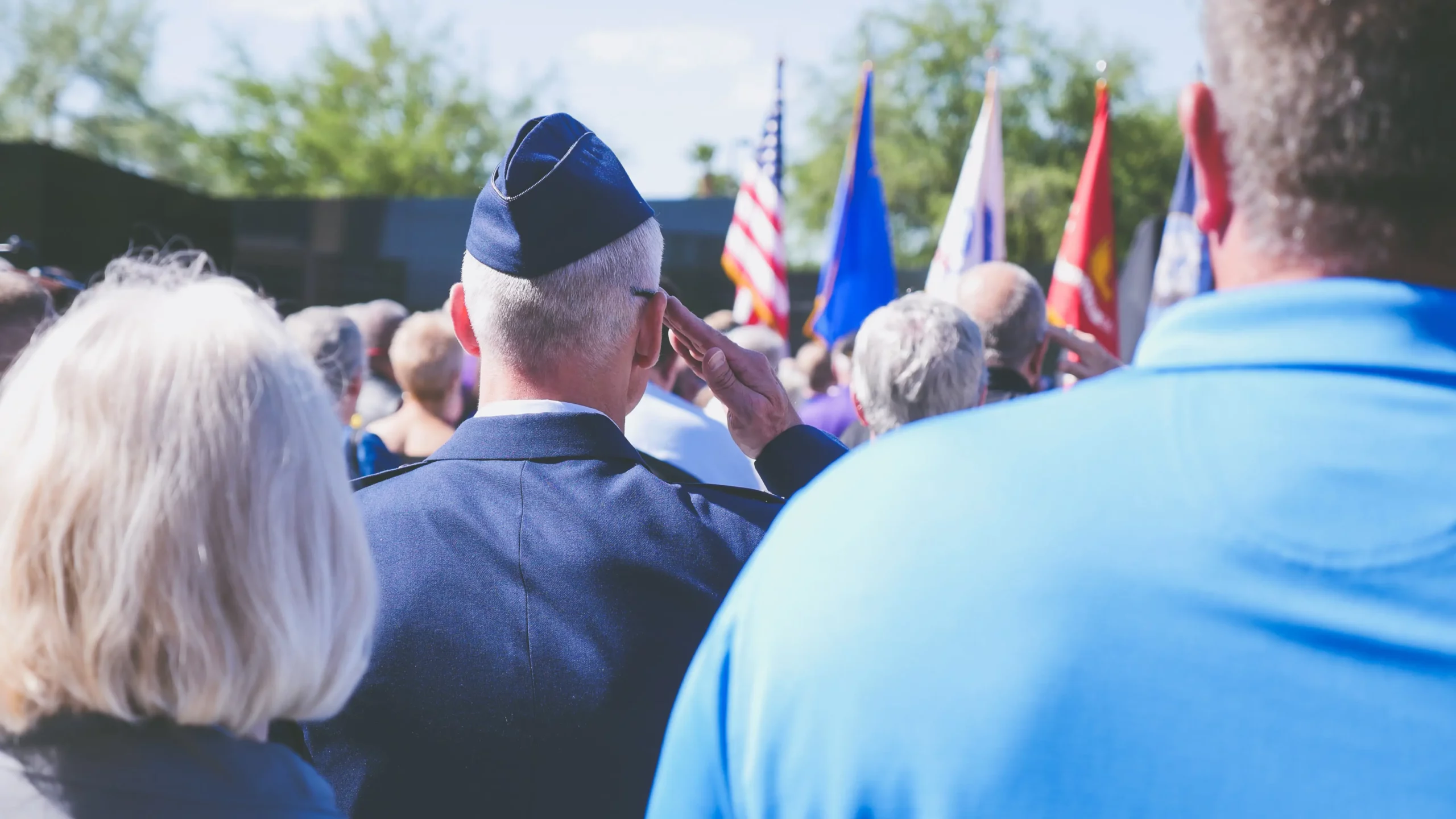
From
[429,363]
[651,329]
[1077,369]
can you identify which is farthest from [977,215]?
[651,329]

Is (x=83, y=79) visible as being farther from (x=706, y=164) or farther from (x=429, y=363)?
(x=429, y=363)

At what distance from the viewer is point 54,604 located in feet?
3.70

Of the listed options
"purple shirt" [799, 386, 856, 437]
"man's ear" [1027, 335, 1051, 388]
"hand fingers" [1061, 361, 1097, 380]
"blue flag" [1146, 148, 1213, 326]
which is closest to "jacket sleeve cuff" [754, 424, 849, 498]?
"man's ear" [1027, 335, 1051, 388]

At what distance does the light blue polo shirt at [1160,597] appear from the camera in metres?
0.74

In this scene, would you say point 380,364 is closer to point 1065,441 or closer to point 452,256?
point 1065,441

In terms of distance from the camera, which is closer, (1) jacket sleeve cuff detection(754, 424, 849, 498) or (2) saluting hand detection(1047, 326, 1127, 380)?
(1) jacket sleeve cuff detection(754, 424, 849, 498)

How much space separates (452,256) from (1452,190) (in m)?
14.7

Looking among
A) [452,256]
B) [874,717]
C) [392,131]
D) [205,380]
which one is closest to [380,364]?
[205,380]

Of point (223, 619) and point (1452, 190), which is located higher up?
point (1452, 190)

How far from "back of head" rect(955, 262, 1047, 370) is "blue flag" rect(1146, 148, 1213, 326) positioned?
118 inches

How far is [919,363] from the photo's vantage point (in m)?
3.03

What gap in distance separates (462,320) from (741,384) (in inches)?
19.7

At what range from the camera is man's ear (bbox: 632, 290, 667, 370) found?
1.98 m

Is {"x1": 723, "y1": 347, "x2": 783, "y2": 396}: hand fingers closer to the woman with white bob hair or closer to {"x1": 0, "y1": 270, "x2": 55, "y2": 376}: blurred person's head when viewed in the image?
the woman with white bob hair
